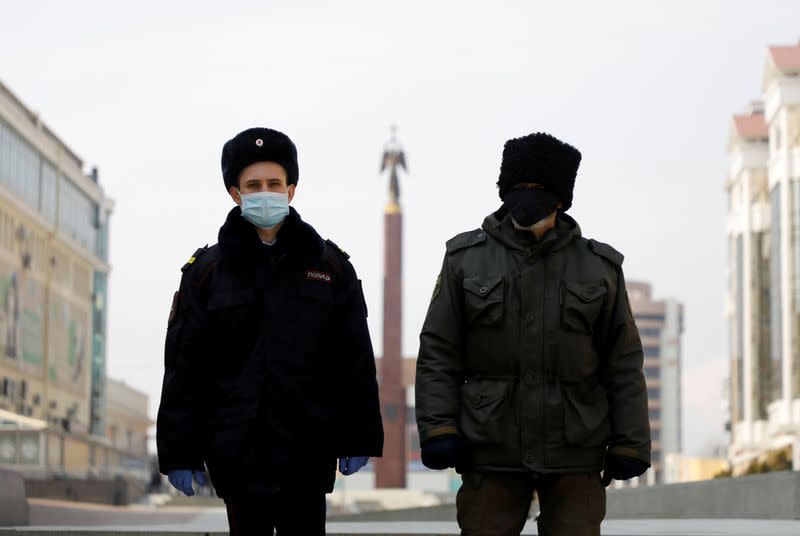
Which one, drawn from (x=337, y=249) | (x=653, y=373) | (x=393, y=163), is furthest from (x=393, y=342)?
(x=653, y=373)

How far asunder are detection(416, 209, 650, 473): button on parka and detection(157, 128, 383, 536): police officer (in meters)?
0.27

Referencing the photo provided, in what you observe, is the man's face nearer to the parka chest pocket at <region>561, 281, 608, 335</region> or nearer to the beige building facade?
the parka chest pocket at <region>561, 281, 608, 335</region>

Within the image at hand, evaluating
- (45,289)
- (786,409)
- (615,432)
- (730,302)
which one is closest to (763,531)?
(615,432)

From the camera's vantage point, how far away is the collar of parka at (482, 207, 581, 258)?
505 cm

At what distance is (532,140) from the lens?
515 cm

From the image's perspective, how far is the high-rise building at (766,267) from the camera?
59.3 metres

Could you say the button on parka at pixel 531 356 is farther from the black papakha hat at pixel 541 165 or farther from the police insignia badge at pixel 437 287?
the black papakha hat at pixel 541 165

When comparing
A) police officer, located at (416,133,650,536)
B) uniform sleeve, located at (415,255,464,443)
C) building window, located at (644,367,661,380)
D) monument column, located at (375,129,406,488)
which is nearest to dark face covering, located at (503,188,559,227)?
police officer, located at (416,133,650,536)

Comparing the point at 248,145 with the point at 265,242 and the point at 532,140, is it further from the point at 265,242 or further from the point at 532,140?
the point at 532,140

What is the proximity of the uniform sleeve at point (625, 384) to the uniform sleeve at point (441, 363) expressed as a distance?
437 millimetres

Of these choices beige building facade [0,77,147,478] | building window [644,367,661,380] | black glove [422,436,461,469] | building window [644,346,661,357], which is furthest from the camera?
building window [644,346,661,357]

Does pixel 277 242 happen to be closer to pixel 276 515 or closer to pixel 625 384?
pixel 276 515

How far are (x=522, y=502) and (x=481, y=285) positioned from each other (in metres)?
0.63

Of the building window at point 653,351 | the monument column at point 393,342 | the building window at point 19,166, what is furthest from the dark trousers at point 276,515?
the building window at point 653,351
